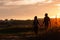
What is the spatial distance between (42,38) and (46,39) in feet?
2.40

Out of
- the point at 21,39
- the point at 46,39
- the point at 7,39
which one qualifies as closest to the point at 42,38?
the point at 46,39

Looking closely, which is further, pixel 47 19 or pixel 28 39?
pixel 47 19

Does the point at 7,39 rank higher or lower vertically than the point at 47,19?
lower

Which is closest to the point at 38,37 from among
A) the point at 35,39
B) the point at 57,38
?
the point at 35,39

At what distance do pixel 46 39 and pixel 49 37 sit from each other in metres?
0.44

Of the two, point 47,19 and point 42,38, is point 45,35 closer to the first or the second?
point 42,38

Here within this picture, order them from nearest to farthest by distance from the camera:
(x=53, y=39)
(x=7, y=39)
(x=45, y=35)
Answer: (x=53, y=39)
(x=45, y=35)
(x=7, y=39)

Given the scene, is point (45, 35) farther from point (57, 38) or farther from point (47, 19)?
point (47, 19)

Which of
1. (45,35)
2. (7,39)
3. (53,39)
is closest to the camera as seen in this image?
(53,39)

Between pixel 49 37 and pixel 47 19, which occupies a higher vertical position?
pixel 47 19

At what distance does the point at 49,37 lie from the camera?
87.7ft

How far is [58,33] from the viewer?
27.3 m

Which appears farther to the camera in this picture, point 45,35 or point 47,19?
point 47,19

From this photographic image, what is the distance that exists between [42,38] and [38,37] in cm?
81
